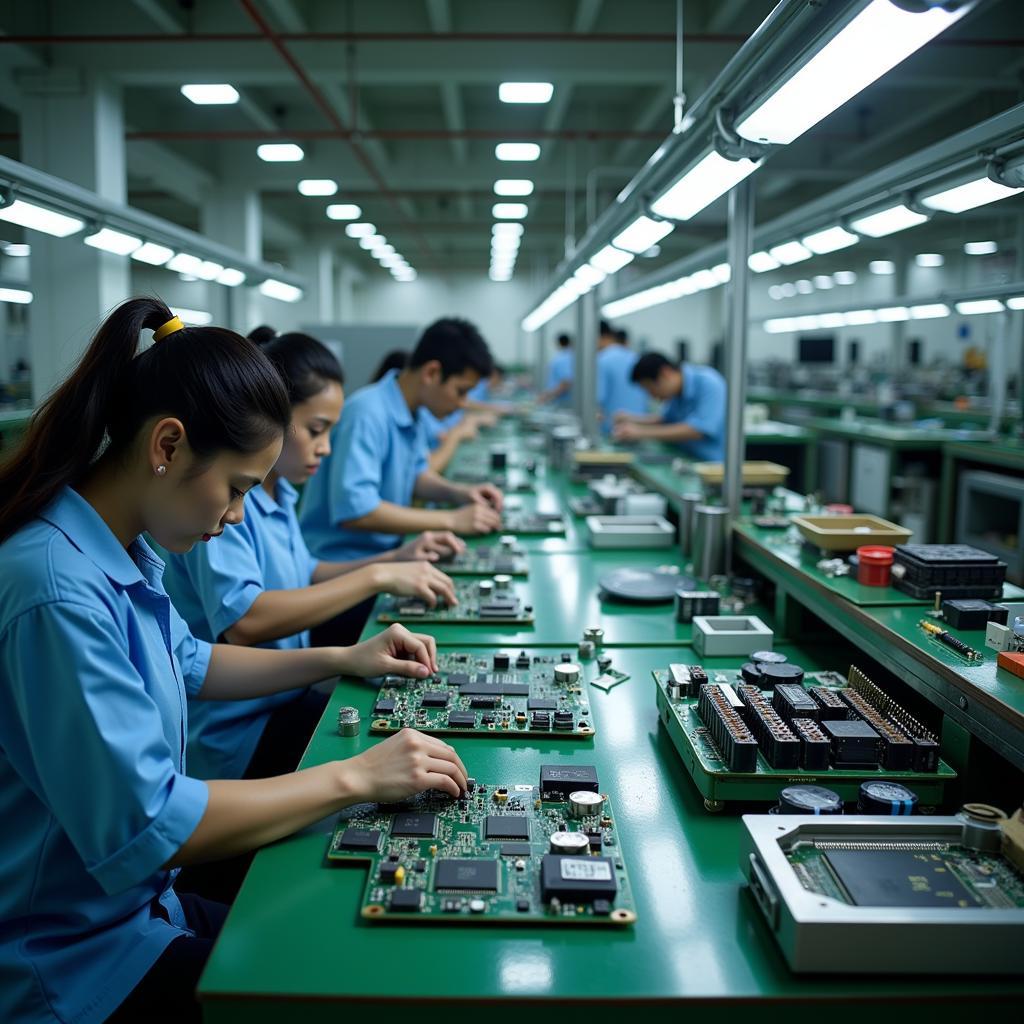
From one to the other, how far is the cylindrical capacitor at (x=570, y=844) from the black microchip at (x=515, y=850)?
0.04m

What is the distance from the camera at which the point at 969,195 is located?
95.0 inches

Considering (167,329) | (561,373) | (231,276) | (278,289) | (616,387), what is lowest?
(167,329)

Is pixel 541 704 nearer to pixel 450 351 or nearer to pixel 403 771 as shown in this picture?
pixel 403 771

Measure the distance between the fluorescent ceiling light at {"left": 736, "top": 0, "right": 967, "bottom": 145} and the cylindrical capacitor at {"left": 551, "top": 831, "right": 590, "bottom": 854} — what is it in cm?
116

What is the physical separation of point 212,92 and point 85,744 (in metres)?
6.60

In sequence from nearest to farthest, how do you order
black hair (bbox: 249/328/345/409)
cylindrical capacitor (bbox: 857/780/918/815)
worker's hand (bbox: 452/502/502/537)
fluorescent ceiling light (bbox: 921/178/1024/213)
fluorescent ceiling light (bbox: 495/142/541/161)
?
cylindrical capacitor (bbox: 857/780/918/815) → fluorescent ceiling light (bbox: 921/178/1024/213) → black hair (bbox: 249/328/345/409) → worker's hand (bbox: 452/502/502/537) → fluorescent ceiling light (bbox: 495/142/541/161)

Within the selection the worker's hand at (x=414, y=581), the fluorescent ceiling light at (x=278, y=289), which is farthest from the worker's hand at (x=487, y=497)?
the fluorescent ceiling light at (x=278, y=289)

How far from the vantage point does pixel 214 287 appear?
31.3 ft

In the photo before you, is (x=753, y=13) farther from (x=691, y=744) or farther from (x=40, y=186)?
(x=691, y=744)

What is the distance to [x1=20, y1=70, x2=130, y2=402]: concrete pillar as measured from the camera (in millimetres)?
6289

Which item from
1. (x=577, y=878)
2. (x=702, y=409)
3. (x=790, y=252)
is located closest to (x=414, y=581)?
(x=577, y=878)

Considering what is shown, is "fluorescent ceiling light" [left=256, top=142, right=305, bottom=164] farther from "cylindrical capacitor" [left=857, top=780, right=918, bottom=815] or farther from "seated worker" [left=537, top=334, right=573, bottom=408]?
"cylindrical capacitor" [left=857, top=780, right=918, bottom=815]

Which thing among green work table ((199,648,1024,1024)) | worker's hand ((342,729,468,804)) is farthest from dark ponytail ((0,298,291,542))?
green work table ((199,648,1024,1024))

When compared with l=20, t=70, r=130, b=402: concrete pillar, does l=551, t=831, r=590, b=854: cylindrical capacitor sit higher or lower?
lower
